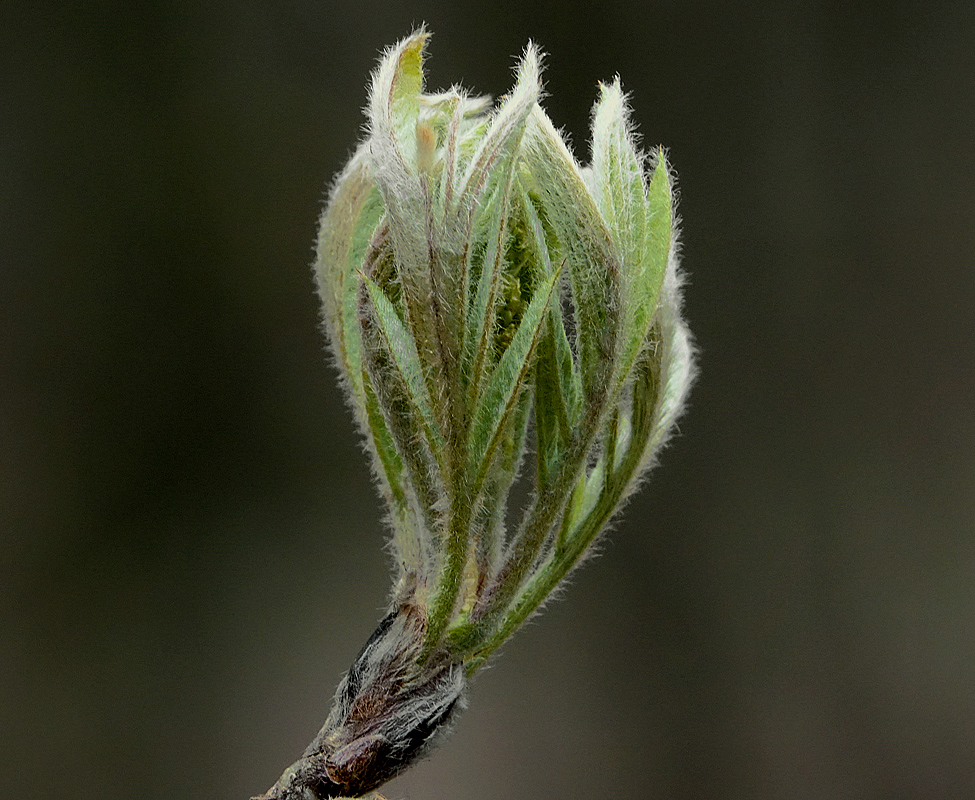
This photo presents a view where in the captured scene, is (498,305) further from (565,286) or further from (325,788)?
(325,788)

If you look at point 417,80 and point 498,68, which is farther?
point 498,68

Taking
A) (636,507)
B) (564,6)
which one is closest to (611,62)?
(564,6)

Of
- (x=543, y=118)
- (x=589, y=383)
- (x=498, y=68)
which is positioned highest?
(x=498, y=68)

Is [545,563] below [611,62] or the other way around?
below

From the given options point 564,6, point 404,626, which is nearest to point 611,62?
point 564,6

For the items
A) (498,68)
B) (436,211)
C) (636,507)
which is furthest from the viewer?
(636,507)

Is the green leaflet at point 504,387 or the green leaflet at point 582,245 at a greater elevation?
the green leaflet at point 582,245

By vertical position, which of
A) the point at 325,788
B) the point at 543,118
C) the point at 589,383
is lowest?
the point at 325,788

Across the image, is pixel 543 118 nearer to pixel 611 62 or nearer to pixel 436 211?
pixel 436 211

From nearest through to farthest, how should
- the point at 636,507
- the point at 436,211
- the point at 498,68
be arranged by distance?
1. the point at 436,211
2. the point at 498,68
3. the point at 636,507

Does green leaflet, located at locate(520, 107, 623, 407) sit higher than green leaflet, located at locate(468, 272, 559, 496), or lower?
higher
